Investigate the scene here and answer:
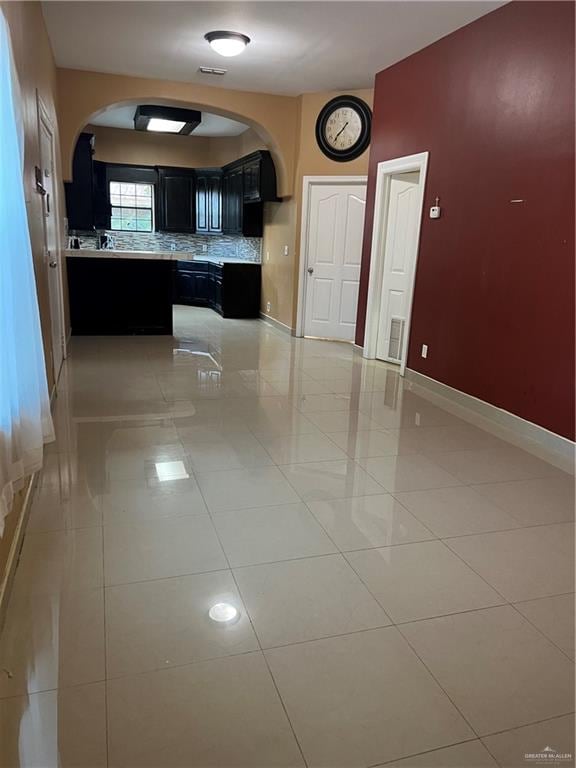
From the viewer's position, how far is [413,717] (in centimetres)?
156

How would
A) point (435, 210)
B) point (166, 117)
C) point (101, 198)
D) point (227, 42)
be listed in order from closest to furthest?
point (227, 42) → point (435, 210) → point (166, 117) → point (101, 198)

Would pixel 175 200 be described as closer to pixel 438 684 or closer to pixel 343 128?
pixel 343 128

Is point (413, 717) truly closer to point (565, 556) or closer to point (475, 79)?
point (565, 556)

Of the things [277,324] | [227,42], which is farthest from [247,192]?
[227,42]

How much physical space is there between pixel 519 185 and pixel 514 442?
1809 millimetres

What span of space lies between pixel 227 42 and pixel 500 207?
271 cm

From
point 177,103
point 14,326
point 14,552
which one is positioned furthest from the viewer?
point 177,103

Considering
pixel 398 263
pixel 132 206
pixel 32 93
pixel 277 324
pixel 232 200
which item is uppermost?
pixel 32 93

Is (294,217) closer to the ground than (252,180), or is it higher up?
closer to the ground

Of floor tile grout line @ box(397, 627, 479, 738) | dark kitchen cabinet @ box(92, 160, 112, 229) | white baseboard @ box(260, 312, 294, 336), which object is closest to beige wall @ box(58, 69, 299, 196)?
white baseboard @ box(260, 312, 294, 336)

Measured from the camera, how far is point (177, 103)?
6496 millimetres

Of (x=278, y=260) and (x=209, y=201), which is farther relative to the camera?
(x=209, y=201)

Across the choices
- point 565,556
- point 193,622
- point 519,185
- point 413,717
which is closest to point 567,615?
point 565,556

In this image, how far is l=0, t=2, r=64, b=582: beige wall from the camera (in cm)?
294
